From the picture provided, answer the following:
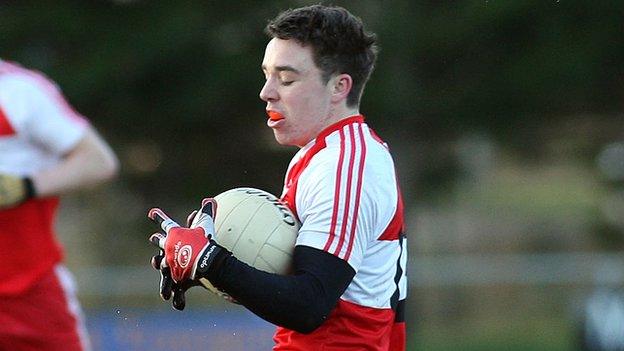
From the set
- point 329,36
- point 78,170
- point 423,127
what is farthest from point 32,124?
point 423,127

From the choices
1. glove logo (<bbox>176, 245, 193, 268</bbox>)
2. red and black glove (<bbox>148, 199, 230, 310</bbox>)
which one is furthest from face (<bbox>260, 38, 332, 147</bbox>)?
glove logo (<bbox>176, 245, 193, 268</bbox>)

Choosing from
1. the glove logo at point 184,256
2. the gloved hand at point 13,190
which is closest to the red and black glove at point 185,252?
the glove logo at point 184,256

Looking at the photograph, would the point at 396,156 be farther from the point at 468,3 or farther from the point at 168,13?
the point at 168,13

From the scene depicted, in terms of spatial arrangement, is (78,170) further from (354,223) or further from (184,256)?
(354,223)

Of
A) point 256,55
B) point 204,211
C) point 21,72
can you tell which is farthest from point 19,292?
point 256,55

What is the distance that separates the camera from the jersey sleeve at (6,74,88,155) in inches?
223

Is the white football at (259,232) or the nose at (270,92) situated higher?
the nose at (270,92)

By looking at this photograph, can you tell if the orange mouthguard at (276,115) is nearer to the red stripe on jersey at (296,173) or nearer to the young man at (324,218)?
the young man at (324,218)

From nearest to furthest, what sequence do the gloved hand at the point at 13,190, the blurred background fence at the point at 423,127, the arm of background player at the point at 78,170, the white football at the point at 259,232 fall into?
the white football at the point at 259,232 → the gloved hand at the point at 13,190 → the arm of background player at the point at 78,170 → the blurred background fence at the point at 423,127

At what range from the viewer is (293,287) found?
12.4 ft

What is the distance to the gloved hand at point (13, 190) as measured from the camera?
18.3 ft

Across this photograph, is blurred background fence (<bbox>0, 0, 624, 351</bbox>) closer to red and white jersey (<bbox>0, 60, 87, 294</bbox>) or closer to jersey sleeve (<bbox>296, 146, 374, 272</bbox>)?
red and white jersey (<bbox>0, 60, 87, 294</bbox>)

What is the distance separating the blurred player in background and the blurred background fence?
6.60 meters

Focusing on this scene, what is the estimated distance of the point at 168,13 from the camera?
1448 cm
